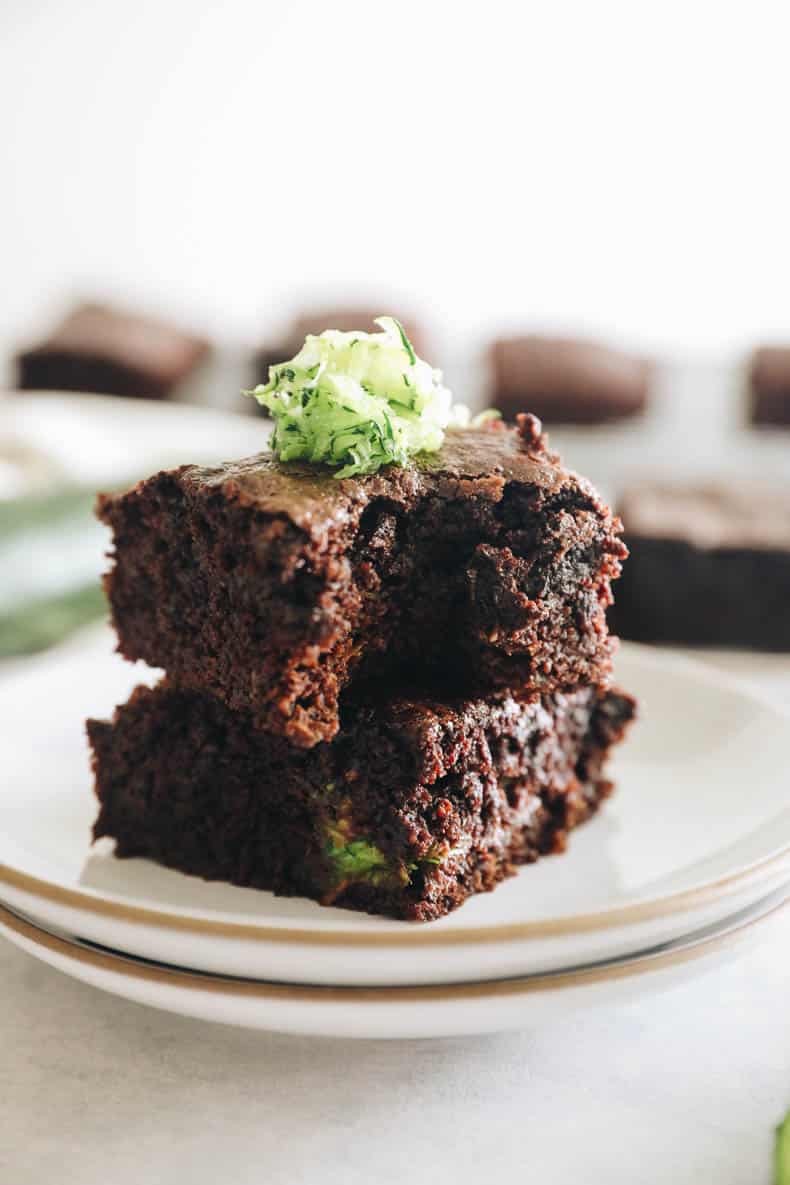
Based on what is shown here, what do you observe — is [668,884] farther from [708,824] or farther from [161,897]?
[161,897]

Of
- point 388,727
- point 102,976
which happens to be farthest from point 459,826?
point 102,976

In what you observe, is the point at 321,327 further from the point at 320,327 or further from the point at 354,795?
the point at 354,795

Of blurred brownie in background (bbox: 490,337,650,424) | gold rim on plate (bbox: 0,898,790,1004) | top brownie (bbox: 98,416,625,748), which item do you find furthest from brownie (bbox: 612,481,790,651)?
blurred brownie in background (bbox: 490,337,650,424)

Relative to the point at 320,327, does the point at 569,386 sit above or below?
below

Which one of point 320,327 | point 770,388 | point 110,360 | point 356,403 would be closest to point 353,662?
point 356,403

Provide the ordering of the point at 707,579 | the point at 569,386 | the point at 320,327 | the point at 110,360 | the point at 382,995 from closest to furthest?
1. the point at 382,995
2. the point at 707,579
3. the point at 569,386
4. the point at 320,327
5. the point at 110,360

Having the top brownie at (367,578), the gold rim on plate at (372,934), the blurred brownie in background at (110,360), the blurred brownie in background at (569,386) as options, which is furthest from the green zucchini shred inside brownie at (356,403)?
the blurred brownie in background at (110,360)
